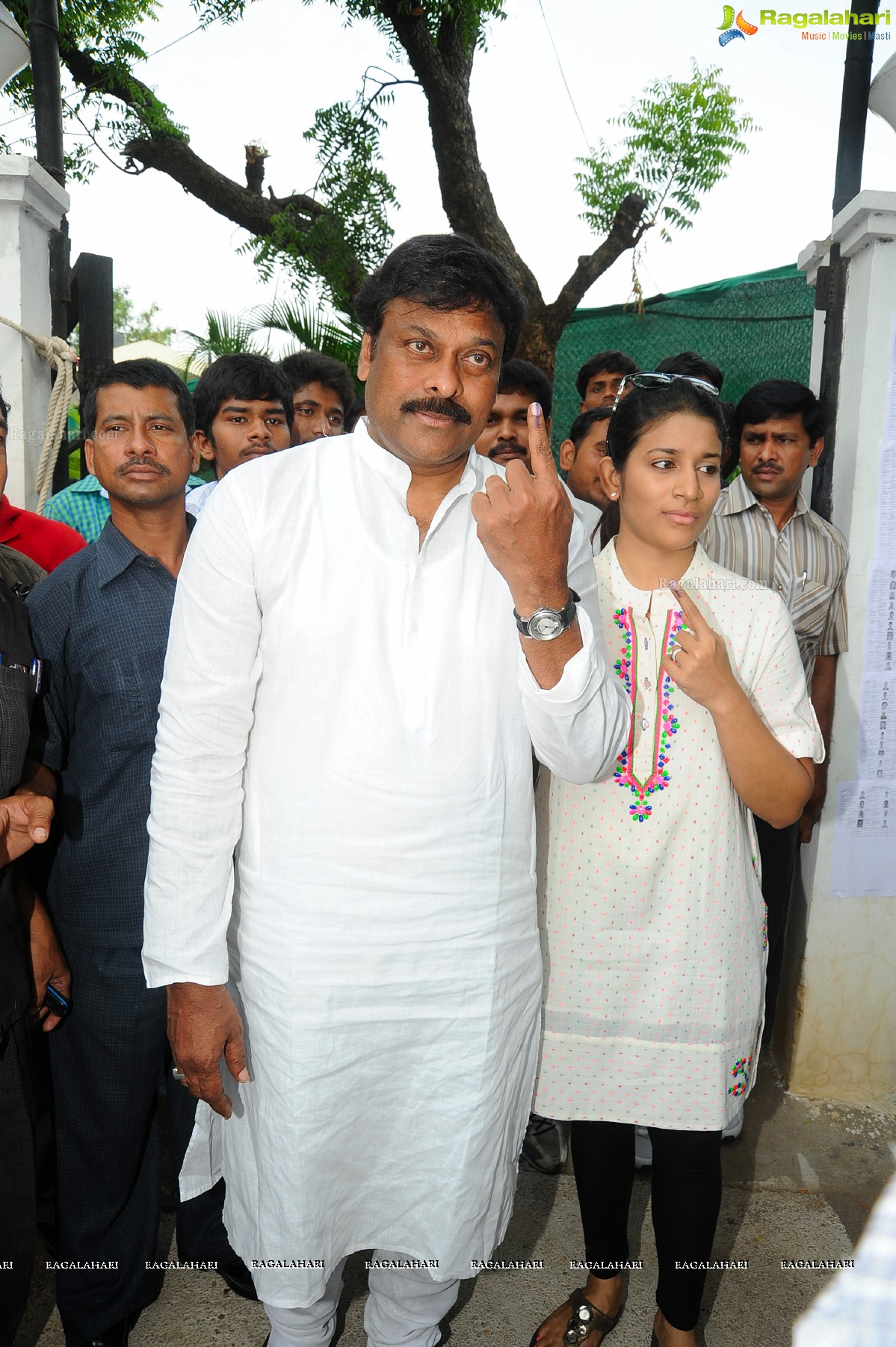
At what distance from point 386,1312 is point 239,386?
2402 mm

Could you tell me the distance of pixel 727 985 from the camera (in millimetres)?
1828

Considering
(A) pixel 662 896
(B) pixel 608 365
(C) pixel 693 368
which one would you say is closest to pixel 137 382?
(A) pixel 662 896

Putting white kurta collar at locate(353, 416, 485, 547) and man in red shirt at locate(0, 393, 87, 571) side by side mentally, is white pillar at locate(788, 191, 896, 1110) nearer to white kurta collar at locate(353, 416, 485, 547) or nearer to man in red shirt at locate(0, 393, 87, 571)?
white kurta collar at locate(353, 416, 485, 547)

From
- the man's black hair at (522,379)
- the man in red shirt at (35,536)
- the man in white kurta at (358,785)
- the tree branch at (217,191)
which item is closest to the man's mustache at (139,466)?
the man in red shirt at (35,536)

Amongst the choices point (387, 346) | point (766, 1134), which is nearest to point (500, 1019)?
point (387, 346)

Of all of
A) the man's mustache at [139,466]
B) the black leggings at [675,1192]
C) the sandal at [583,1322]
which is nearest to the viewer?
the black leggings at [675,1192]

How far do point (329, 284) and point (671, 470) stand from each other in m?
5.99

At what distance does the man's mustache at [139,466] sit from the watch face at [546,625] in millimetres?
1089

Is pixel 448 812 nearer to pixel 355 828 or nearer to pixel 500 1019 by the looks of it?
pixel 355 828

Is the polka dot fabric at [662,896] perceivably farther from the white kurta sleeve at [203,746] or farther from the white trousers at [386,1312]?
the white kurta sleeve at [203,746]

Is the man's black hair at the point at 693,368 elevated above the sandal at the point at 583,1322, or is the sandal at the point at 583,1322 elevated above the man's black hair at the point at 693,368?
the man's black hair at the point at 693,368

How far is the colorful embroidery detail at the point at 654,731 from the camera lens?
1.84 m

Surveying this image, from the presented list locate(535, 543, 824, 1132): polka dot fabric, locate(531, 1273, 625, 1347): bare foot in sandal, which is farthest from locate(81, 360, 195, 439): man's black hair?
locate(531, 1273, 625, 1347): bare foot in sandal

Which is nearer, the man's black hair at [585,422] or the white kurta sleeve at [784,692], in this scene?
the white kurta sleeve at [784,692]
